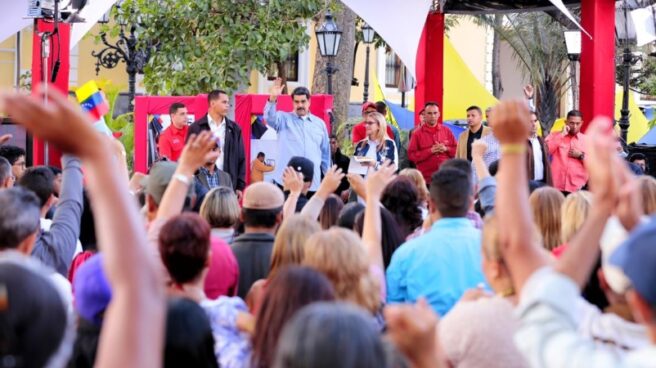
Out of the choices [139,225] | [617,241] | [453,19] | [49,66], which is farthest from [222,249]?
[453,19]

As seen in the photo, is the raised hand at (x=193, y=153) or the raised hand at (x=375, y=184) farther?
the raised hand at (x=375, y=184)

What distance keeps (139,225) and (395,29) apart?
12.8 m

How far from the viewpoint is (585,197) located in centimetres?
555

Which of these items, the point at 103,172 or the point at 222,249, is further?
the point at 222,249

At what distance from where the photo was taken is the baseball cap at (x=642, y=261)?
7.75ft

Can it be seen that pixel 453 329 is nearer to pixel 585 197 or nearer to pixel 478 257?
pixel 478 257

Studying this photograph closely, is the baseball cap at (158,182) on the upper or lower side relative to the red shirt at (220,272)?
upper

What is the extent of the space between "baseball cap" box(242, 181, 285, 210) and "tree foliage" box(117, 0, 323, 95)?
12750 millimetres

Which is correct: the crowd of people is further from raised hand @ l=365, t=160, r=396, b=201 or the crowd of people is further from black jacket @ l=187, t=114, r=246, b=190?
black jacket @ l=187, t=114, r=246, b=190

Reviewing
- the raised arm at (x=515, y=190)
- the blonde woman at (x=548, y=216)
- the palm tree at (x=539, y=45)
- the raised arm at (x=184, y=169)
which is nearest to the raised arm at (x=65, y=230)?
the raised arm at (x=184, y=169)

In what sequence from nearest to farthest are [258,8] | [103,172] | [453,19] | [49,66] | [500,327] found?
[103,172]
[500,327]
[49,66]
[258,8]
[453,19]

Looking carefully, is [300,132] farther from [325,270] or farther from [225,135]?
[325,270]

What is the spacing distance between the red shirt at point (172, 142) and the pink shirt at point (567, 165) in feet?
14.1

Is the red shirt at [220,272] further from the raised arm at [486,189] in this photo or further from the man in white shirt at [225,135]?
the man in white shirt at [225,135]
